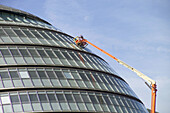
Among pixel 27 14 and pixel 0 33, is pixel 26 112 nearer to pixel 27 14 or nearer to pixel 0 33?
pixel 0 33

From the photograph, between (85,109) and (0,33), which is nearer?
(85,109)

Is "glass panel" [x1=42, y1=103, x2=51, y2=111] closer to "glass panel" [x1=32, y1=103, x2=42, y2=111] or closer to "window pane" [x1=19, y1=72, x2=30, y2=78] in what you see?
"glass panel" [x1=32, y1=103, x2=42, y2=111]

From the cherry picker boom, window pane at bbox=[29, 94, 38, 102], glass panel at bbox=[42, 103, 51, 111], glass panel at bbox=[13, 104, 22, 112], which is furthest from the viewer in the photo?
the cherry picker boom

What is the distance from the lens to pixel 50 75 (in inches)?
1578

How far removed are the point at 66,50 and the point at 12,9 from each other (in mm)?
11039

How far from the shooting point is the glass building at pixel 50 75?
36.9 metres

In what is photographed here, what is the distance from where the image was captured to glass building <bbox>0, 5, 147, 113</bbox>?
36938 mm

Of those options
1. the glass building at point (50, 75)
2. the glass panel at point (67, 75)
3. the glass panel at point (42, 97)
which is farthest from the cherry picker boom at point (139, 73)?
the glass panel at point (42, 97)

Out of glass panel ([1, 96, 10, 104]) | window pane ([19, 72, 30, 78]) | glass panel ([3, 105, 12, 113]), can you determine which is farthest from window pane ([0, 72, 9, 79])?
glass panel ([3, 105, 12, 113])

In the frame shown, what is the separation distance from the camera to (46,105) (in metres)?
36.7

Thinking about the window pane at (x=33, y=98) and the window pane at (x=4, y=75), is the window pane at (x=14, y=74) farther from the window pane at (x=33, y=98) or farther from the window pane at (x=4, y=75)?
the window pane at (x=33, y=98)

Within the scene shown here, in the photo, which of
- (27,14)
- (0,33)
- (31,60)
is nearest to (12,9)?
(27,14)

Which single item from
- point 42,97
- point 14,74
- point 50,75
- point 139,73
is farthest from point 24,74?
point 139,73

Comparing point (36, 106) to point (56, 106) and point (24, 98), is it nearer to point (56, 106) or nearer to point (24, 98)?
A: point (24, 98)
